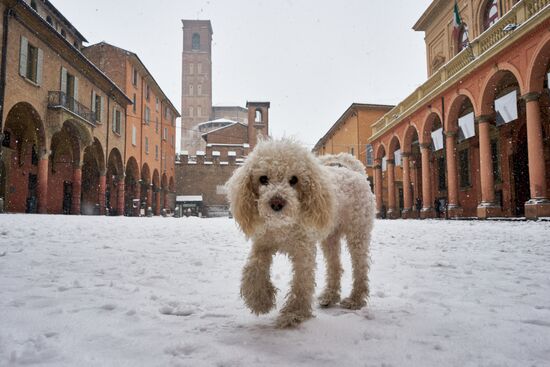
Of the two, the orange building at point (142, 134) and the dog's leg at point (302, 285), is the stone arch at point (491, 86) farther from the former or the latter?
the orange building at point (142, 134)

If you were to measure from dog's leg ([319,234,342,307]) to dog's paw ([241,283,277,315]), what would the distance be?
2.17ft

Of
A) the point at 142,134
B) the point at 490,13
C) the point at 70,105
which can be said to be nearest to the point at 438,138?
the point at 490,13

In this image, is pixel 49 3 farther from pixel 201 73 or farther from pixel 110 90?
pixel 201 73

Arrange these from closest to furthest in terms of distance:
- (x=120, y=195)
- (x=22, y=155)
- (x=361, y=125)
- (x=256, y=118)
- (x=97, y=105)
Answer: (x=22, y=155), (x=97, y=105), (x=120, y=195), (x=361, y=125), (x=256, y=118)

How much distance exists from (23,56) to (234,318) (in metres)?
19.4

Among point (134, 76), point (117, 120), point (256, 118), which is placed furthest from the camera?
point (256, 118)

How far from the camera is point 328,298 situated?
9.34ft

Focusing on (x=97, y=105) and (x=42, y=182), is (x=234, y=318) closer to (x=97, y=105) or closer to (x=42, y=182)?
(x=42, y=182)

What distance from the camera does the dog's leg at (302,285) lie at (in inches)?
90.4

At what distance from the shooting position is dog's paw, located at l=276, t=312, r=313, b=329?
216cm

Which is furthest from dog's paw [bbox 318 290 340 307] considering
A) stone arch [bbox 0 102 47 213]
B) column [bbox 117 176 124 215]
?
column [bbox 117 176 124 215]

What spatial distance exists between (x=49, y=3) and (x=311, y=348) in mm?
28525

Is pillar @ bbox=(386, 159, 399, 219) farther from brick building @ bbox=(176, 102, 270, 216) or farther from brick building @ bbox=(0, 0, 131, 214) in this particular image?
brick building @ bbox=(176, 102, 270, 216)

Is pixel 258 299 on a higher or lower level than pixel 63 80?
lower
